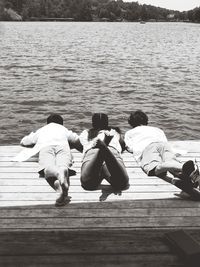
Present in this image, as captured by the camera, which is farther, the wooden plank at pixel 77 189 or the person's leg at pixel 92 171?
the wooden plank at pixel 77 189

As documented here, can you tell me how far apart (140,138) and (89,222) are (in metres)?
2.43

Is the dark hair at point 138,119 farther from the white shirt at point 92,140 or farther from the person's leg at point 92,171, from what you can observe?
the person's leg at point 92,171

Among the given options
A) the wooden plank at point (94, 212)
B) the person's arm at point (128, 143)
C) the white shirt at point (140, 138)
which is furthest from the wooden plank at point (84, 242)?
the person's arm at point (128, 143)

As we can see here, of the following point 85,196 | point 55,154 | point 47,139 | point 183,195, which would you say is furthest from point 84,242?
point 47,139

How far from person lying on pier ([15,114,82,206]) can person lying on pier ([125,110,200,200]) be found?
0.99 metres

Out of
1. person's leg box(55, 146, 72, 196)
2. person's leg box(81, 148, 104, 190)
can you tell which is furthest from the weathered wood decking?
person's leg box(55, 146, 72, 196)

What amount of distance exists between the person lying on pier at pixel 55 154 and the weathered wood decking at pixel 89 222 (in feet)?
0.52

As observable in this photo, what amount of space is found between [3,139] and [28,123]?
1.83 metres

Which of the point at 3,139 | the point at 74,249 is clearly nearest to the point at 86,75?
the point at 3,139

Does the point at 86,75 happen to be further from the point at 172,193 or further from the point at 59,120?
the point at 172,193

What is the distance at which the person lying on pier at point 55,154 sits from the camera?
499 cm

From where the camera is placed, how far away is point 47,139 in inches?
241

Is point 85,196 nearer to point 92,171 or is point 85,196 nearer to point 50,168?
point 92,171

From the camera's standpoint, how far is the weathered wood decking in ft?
10.9
